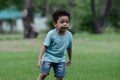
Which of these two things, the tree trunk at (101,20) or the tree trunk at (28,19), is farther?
the tree trunk at (101,20)

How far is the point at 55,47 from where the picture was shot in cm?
863

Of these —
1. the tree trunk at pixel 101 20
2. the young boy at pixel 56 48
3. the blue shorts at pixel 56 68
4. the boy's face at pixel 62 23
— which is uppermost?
the boy's face at pixel 62 23

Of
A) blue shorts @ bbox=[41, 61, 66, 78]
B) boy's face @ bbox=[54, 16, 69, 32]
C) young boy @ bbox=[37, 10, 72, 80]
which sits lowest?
blue shorts @ bbox=[41, 61, 66, 78]

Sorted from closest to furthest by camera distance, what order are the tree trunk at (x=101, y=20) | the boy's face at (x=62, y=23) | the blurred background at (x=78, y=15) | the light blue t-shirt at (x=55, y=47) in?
the boy's face at (x=62, y=23)
the light blue t-shirt at (x=55, y=47)
the blurred background at (x=78, y=15)
the tree trunk at (x=101, y=20)

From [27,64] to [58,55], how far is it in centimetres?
624

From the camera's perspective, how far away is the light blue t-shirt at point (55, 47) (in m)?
8.59

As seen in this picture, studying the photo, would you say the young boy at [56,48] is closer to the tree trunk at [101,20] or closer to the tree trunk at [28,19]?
the tree trunk at [28,19]

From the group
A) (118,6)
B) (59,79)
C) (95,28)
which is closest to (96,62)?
(59,79)

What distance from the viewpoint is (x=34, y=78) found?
1114 cm

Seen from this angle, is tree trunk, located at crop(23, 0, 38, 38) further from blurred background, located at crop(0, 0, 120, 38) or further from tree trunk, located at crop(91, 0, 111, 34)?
tree trunk, located at crop(91, 0, 111, 34)

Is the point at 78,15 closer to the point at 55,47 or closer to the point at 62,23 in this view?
the point at 55,47

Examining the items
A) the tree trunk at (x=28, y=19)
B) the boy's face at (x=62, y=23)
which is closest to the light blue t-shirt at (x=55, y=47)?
the boy's face at (x=62, y=23)

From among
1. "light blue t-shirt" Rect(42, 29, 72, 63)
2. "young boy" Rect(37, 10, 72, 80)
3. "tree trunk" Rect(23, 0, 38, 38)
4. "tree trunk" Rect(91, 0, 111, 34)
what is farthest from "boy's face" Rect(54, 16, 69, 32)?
"tree trunk" Rect(91, 0, 111, 34)

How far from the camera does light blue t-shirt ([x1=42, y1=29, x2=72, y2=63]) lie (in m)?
8.59
